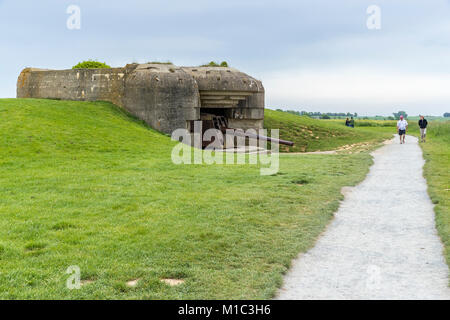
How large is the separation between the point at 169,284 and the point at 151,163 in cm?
868

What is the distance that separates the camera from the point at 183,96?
21.1 metres

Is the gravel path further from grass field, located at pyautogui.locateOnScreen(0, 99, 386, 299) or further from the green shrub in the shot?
the green shrub

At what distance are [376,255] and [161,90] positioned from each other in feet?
53.1

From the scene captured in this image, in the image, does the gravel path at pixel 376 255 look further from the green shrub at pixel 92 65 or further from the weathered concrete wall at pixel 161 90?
the green shrub at pixel 92 65

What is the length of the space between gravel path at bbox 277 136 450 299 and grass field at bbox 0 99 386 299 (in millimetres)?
280

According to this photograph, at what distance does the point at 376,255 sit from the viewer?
600 centimetres

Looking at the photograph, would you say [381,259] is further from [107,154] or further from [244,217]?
[107,154]

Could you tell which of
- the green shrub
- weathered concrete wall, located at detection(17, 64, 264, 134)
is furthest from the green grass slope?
the green shrub

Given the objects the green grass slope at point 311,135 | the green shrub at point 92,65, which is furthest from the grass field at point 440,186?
the green shrub at point 92,65

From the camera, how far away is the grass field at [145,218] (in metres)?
4.89

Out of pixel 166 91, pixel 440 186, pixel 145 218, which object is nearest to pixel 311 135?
pixel 166 91

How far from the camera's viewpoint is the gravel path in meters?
4.73
